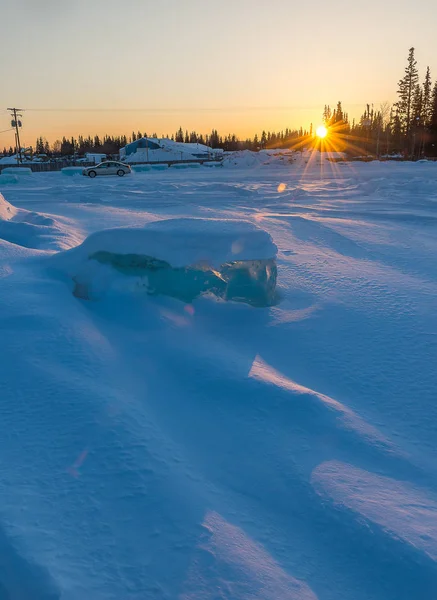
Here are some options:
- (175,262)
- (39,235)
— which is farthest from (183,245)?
(39,235)

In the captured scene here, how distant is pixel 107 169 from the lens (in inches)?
1228

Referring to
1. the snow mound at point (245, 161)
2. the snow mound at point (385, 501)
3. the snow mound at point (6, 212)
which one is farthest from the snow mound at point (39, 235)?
the snow mound at point (245, 161)

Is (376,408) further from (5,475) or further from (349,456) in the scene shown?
(5,475)

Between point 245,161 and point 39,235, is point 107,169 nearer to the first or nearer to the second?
point 245,161

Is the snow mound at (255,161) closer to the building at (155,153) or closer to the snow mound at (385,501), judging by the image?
the building at (155,153)

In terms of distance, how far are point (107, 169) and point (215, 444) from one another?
3104cm

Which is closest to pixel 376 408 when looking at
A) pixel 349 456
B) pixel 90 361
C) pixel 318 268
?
pixel 349 456

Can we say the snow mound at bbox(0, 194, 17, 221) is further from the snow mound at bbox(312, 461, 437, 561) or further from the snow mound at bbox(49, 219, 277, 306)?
the snow mound at bbox(312, 461, 437, 561)

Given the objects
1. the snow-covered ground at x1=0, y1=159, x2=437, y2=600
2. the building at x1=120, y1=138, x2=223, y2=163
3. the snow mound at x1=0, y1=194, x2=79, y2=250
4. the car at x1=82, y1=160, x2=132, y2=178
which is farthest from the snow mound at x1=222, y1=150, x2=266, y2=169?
the snow-covered ground at x1=0, y1=159, x2=437, y2=600

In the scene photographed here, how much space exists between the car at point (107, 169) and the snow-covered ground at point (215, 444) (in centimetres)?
2735

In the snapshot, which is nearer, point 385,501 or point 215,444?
Result: point 385,501

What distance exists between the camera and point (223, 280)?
4480 mm

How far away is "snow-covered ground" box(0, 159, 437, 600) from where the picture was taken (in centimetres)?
177

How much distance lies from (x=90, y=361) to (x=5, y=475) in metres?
1.04
